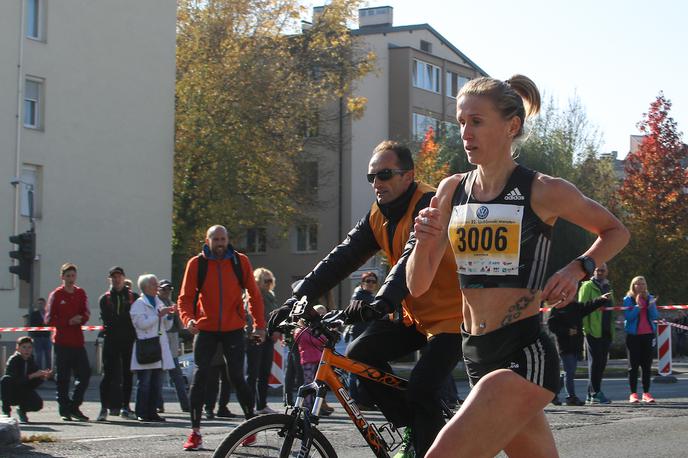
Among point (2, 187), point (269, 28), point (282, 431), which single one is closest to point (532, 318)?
point (282, 431)

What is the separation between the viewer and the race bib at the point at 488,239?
4688mm

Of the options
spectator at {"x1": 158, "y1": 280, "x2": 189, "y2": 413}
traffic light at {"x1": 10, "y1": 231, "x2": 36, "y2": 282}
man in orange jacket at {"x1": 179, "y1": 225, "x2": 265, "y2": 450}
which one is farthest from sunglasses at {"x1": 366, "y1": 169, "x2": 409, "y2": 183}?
traffic light at {"x1": 10, "y1": 231, "x2": 36, "y2": 282}

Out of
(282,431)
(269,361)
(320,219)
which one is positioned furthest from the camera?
(320,219)

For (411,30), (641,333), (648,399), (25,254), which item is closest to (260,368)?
(648,399)

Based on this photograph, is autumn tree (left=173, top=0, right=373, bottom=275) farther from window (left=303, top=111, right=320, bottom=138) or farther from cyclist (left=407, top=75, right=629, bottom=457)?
cyclist (left=407, top=75, right=629, bottom=457)

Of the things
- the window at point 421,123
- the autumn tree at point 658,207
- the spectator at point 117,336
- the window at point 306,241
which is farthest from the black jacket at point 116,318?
the window at point 421,123

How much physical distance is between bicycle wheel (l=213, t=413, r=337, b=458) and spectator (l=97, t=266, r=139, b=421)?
31.0ft

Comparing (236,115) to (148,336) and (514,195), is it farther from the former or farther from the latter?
(514,195)

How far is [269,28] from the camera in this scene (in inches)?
1759

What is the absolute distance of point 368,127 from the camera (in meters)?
62.4

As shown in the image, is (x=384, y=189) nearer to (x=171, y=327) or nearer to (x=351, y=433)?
(x=351, y=433)

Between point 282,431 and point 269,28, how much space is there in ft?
132

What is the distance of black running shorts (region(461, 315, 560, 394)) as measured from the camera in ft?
15.0

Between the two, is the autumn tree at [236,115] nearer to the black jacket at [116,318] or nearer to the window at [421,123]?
the window at [421,123]
